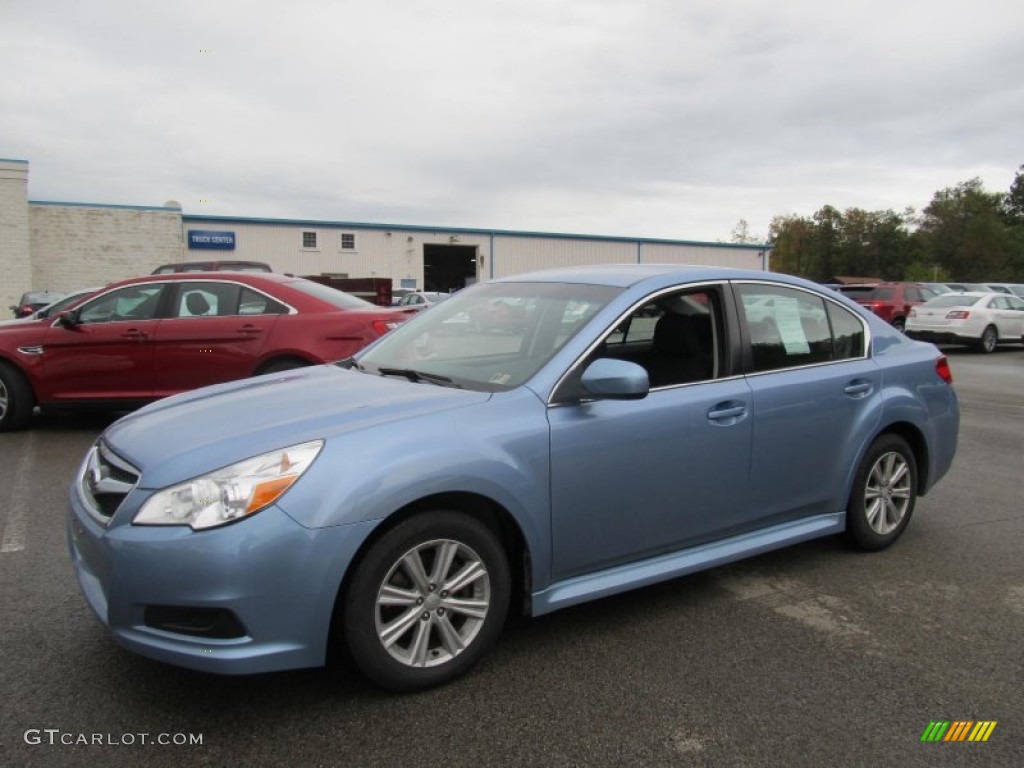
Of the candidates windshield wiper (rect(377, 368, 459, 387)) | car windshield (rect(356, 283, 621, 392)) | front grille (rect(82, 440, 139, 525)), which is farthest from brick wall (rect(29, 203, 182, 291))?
front grille (rect(82, 440, 139, 525))

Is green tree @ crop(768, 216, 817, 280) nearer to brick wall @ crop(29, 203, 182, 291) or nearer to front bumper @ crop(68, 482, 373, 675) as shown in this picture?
brick wall @ crop(29, 203, 182, 291)

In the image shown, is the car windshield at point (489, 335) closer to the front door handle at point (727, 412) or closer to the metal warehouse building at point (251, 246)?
the front door handle at point (727, 412)

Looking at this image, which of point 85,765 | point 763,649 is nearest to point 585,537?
point 763,649

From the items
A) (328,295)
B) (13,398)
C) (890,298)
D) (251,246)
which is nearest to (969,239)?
(890,298)

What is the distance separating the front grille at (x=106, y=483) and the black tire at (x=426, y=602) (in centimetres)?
87

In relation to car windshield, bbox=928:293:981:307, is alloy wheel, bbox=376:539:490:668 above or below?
below

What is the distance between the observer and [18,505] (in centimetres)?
519

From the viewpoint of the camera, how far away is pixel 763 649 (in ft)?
10.6

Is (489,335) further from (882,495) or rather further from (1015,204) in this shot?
(1015,204)

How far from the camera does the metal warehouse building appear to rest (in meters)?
32.0

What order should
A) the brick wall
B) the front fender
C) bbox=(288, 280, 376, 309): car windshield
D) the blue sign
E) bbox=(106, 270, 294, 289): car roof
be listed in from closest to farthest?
the front fender, bbox=(106, 270, 294, 289): car roof, bbox=(288, 280, 376, 309): car windshield, the brick wall, the blue sign

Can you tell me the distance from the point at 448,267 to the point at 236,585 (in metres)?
52.6

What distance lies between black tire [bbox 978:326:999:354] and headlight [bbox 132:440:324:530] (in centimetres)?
2082

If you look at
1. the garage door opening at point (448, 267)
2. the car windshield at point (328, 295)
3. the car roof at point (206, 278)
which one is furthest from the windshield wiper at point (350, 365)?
the garage door opening at point (448, 267)
